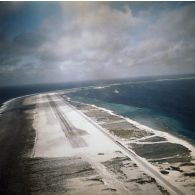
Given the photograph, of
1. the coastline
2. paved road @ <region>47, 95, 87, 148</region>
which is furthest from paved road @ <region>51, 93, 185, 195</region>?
paved road @ <region>47, 95, 87, 148</region>

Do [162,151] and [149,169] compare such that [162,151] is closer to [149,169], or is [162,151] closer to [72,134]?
[149,169]

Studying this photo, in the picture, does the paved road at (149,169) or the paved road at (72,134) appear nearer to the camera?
the paved road at (149,169)

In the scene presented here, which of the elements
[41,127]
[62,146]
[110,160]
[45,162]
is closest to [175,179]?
[110,160]

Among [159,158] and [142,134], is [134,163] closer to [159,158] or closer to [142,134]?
[159,158]

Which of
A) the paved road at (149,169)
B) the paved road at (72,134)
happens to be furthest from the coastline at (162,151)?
the paved road at (72,134)

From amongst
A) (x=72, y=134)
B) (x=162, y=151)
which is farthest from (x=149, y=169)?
(x=72, y=134)

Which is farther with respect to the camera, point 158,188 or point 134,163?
point 134,163

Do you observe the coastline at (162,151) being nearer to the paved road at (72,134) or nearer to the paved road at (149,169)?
the paved road at (149,169)

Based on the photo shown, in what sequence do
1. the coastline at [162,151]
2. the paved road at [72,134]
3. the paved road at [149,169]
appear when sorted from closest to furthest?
the paved road at [149,169] < the coastline at [162,151] < the paved road at [72,134]

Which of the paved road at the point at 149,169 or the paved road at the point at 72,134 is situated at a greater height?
the paved road at the point at 72,134

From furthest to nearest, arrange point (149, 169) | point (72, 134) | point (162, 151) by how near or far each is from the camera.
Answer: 1. point (72, 134)
2. point (162, 151)
3. point (149, 169)

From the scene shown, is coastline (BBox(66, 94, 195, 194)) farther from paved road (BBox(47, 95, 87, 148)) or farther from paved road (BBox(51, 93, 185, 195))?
paved road (BBox(47, 95, 87, 148))
